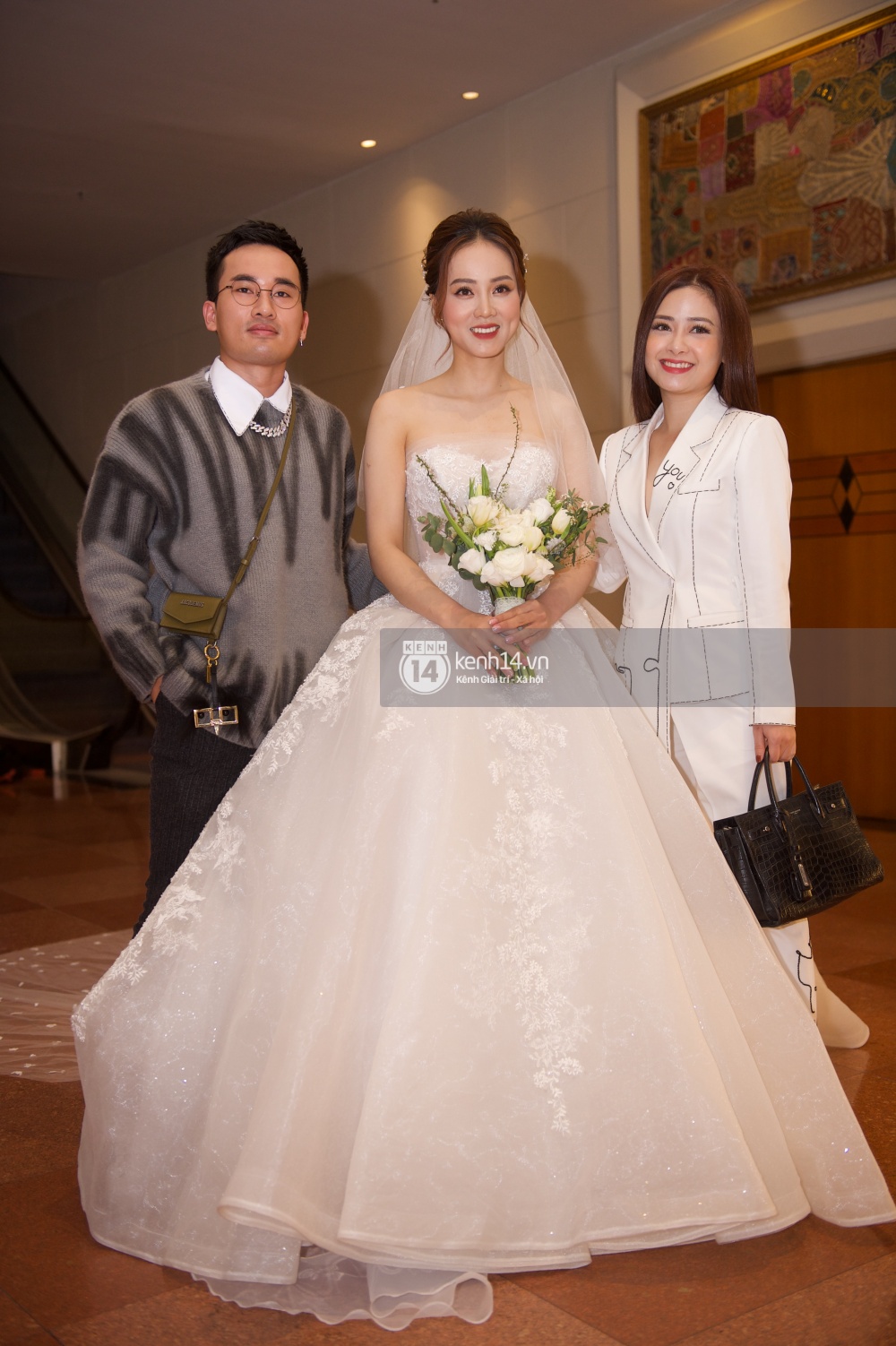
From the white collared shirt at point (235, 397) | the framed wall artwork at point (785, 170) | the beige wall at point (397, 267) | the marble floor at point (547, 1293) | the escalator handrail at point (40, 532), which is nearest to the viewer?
the marble floor at point (547, 1293)

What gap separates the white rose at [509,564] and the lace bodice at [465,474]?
0.28 m

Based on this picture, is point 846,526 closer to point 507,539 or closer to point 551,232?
point 551,232

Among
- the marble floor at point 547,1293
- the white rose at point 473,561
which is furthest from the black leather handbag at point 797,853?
the white rose at point 473,561

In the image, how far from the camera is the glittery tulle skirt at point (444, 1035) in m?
1.83

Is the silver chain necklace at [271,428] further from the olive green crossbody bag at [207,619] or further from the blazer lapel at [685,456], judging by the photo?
the blazer lapel at [685,456]

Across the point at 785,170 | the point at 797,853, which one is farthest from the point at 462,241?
the point at 785,170

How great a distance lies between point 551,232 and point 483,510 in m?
5.20

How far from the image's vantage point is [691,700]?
8.68 ft

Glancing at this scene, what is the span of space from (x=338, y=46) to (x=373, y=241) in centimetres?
179

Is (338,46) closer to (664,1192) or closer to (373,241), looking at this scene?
(373,241)

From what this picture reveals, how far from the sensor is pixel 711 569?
2615 mm

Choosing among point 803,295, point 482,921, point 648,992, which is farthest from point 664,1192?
point 803,295

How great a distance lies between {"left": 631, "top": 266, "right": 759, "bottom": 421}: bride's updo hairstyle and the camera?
8.64 ft

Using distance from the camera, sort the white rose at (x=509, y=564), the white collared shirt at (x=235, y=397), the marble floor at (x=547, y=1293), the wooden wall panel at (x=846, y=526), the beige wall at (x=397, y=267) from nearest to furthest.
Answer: the marble floor at (x=547, y=1293) → the white rose at (x=509, y=564) → the white collared shirt at (x=235, y=397) → the wooden wall panel at (x=846, y=526) → the beige wall at (x=397, y=267)
